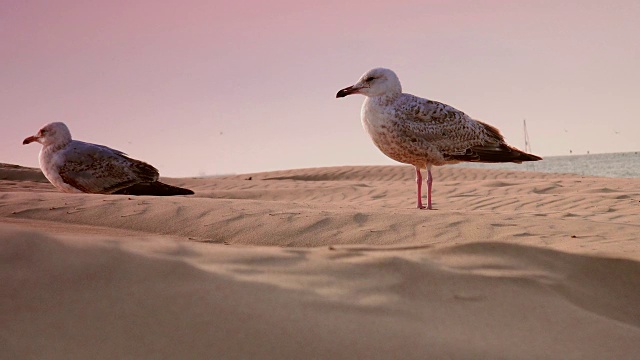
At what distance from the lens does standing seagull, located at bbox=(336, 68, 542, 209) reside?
312 inches

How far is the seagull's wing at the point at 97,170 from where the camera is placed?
29.4 feet

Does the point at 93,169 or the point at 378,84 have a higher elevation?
the point at 378,84

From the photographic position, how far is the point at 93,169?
29.4 ft

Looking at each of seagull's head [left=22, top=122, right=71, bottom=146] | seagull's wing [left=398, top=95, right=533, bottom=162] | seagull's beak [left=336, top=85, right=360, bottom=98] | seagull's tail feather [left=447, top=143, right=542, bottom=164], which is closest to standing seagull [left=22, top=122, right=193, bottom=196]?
seagull's head [left=22, top=122, right=71, bottom=146]

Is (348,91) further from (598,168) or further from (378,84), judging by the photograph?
(598,168)

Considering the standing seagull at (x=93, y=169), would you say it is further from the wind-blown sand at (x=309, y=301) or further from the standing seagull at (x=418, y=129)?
the wind-blown sand at (x=309, y=301)

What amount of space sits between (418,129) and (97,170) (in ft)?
14.4

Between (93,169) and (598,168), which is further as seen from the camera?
(598,168)

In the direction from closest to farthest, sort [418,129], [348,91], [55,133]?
[418,129] → [348,91] → [55,133]

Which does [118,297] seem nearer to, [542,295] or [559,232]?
[542,295]

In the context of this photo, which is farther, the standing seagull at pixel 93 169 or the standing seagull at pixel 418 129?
the standing seagull at pixel 93 169

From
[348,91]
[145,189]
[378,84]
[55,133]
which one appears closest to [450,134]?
[378,84]

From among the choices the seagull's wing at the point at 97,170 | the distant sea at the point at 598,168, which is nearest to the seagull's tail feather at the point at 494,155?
the seagull's wing at the point at 97,170

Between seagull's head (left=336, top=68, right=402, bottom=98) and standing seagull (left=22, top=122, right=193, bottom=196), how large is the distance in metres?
3.18
